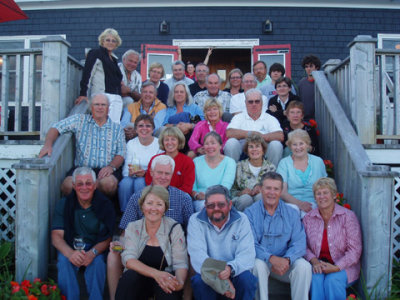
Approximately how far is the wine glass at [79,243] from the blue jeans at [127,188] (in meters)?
0.53

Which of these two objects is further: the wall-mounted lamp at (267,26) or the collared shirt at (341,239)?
the wall-mounted lamp at (267,26)

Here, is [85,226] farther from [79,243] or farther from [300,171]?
[300,171]

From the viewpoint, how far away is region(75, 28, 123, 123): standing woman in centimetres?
467

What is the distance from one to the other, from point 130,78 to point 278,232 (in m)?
3.17

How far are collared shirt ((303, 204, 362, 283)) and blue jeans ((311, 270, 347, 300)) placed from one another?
0.08 meters

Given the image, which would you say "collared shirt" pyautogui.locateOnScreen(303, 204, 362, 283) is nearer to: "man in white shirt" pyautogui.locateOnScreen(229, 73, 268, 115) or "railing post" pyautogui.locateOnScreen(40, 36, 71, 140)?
"man in white shirt" pyautogui.locateOnScreen(229, 73, 268, 115)

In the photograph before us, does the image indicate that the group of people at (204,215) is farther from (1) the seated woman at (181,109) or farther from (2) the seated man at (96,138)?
(1) the seated woman at (181,109)

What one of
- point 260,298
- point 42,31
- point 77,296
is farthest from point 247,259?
point 42,31

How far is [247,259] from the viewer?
2834 millimetres

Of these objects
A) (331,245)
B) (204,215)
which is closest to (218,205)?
(204,215)

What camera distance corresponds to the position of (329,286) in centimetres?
289

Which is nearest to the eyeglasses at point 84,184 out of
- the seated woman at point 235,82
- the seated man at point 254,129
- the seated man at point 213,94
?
the seated man at point 254,129

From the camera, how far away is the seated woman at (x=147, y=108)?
4699 mm

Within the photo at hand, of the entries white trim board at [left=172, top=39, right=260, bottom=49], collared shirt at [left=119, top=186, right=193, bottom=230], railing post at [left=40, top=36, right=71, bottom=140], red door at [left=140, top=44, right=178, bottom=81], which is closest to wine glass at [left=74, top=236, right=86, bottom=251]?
collared shirt at [left=119, top=186, right=193, bottom=230]
